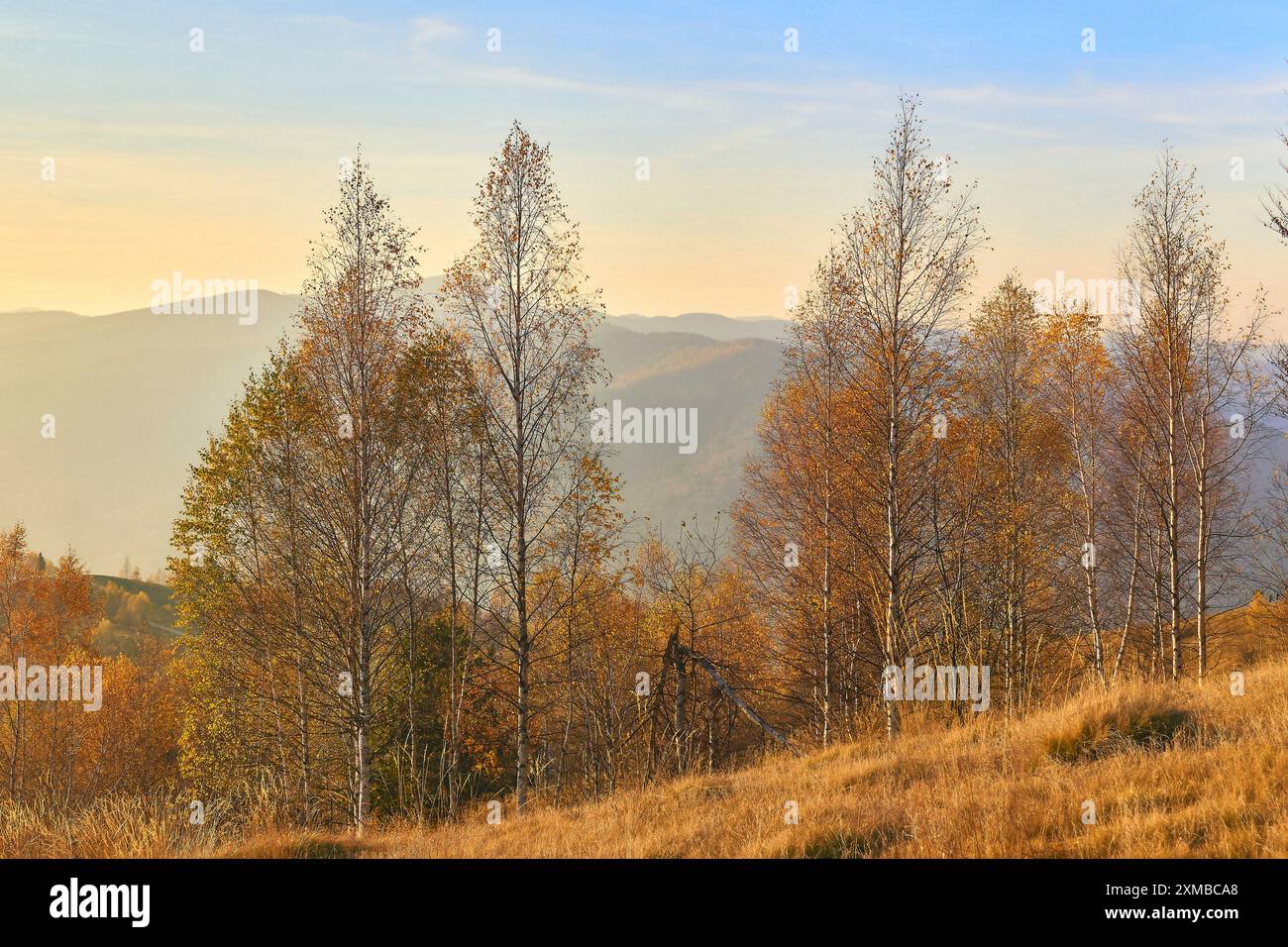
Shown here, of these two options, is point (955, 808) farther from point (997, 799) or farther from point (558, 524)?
point (558, 524)

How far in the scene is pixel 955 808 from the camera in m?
7.28

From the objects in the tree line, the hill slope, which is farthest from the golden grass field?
the tree line

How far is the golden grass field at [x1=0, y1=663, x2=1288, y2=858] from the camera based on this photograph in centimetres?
633

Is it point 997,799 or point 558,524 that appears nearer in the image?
point 997,799

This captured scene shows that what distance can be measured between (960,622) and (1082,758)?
6554 millimetres

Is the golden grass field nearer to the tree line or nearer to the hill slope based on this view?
the hill slope

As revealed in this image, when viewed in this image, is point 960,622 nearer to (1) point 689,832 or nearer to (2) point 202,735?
(1) point 689,832

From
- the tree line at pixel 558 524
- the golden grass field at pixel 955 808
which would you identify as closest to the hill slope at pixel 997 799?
the golden grass field at pixel 955 808

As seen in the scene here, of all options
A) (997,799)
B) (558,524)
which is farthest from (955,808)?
(558,524)

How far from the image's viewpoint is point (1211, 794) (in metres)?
6.61

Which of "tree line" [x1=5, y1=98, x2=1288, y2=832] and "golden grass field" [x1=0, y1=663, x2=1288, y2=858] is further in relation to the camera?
"tree line" [x1=5, y1=98, x2=1288, y2=832]

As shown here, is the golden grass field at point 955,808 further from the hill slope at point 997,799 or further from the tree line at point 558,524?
the tree line at point 558,524
